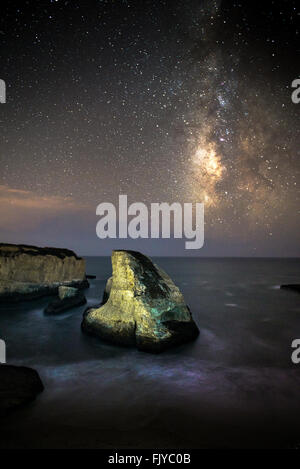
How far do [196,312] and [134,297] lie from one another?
1310 cm

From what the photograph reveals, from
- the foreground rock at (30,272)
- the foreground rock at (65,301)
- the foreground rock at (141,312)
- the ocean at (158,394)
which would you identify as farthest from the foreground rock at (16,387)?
the foreground rock at (30,272)

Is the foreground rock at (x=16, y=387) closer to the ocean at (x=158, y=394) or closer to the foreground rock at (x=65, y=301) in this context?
the ocean at (x=158, y=394)

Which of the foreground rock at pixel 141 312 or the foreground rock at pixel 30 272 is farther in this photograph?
the foreground rock at pixel 30 272

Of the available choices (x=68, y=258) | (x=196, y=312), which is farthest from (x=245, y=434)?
(x=68, y=258)

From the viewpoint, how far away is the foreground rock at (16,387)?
24.1 ft

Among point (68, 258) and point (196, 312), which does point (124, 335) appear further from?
point (68, 258)

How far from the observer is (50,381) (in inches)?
379

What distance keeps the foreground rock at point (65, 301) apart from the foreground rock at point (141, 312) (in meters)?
7.71

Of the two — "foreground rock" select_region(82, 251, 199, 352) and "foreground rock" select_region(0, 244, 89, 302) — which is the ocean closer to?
"foreground rock" select_region(82, 251, 199, 352)

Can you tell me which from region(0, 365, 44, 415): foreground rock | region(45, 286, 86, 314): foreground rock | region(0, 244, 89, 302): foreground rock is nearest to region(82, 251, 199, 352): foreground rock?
region(0, 365, 44, 415): foreground rock

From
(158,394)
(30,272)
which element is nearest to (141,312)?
(158,394)

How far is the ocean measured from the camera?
21.1ft

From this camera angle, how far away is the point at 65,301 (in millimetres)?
22250

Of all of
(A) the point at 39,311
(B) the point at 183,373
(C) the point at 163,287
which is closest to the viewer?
(B) the point at 183,373
